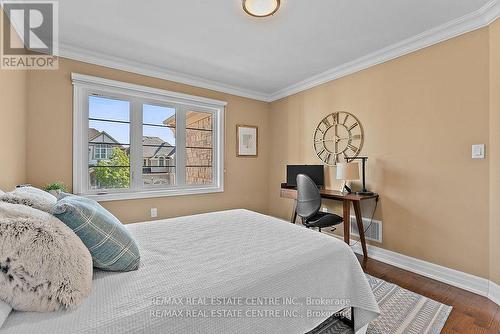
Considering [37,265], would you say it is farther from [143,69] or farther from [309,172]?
[309,172]

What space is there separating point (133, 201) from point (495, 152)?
12.9 feet

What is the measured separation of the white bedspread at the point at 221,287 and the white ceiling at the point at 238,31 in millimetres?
1892

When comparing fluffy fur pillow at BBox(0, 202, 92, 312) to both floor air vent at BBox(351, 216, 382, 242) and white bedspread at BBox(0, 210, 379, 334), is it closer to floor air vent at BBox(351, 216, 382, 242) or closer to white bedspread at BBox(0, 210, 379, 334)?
white bedspread at BBox(0, 210, 379, 334)

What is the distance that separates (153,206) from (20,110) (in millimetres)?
1767

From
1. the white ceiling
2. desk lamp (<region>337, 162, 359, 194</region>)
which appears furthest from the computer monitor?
the white ceiling

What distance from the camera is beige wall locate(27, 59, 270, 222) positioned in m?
2.63

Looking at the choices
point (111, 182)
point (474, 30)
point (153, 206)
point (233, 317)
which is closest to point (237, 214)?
point (233, 317)

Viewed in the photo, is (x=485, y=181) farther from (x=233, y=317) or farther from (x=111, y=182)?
(x=111, y=182)

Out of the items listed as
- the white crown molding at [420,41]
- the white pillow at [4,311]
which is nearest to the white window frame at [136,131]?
the white crown molding at [420,41]

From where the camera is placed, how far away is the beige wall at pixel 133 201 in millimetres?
2631

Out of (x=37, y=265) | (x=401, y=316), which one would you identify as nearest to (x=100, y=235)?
(x=37, y=265)

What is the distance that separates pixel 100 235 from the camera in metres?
1.09

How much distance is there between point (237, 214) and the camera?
7.23 feet

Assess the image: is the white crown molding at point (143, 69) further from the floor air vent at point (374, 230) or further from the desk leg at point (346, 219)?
the floor air vent at point (374, 230)
